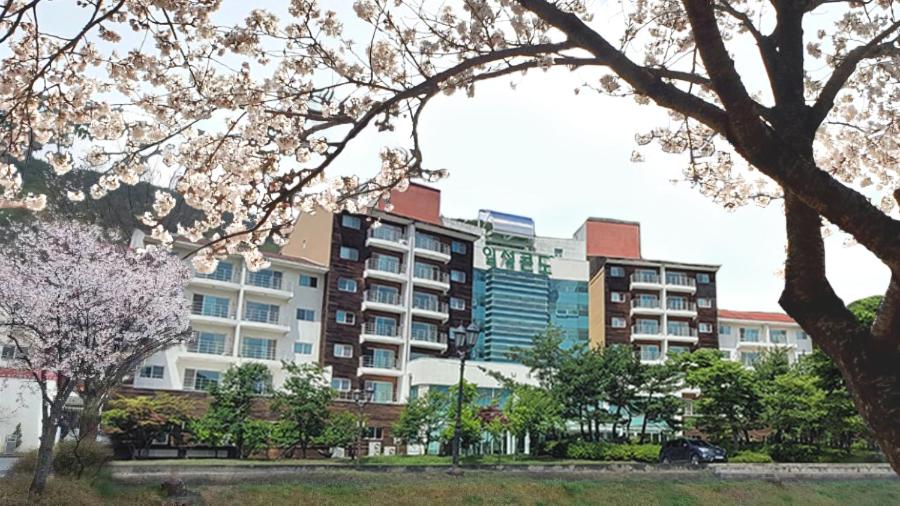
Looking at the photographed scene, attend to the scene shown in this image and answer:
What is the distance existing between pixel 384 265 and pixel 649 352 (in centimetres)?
2059

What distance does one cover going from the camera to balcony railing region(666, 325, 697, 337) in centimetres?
4812

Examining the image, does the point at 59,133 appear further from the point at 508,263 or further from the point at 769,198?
the point at 508,263

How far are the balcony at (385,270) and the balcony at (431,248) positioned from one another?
153 cm

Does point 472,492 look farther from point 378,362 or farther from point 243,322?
point 378,362

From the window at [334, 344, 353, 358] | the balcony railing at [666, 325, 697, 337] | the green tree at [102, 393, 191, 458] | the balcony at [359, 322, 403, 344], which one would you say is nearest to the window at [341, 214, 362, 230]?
the balcony at [359, 322, 403, 344]

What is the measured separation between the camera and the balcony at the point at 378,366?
37250mm

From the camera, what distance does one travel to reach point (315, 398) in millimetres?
26531

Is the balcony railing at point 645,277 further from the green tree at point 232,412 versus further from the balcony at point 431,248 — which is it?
the green tree at point 232,412

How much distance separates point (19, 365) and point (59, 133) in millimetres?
11458

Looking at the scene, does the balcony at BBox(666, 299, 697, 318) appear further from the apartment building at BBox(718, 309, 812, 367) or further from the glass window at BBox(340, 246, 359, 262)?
the glass window at BBox(340, 246, 359, 262)

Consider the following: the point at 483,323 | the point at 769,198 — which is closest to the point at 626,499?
the point at 769,198

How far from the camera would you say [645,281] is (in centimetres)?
4897

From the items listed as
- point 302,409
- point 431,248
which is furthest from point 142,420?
point 431,248

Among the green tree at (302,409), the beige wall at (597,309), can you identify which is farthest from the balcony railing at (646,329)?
the green tree at (302,409)
